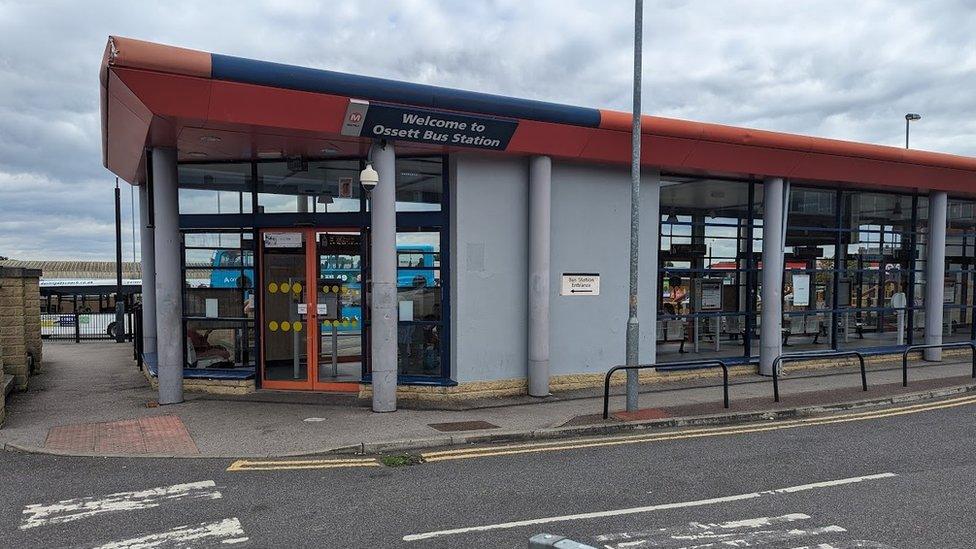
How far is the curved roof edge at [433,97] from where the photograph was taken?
25.1 feet

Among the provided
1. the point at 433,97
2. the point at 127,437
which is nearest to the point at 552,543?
the point at 127,437

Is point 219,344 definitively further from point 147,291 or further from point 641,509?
point 641,509

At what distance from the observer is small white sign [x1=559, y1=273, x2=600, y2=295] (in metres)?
11.3

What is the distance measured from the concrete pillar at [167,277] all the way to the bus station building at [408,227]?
28 millimetres

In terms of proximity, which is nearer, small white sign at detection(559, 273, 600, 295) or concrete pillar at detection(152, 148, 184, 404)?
concrete pillar at detection(152, 148, 184, 404)

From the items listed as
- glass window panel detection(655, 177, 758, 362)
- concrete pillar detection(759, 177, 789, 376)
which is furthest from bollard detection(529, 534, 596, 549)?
glass window panel detection(655, 177, 758, 362)

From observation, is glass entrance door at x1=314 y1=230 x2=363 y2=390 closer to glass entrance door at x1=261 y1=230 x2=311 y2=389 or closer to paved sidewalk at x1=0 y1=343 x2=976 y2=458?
glass entrance door at x1=261 y1=230 x2=311 y2=389

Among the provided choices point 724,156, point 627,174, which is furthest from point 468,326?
point 724,156

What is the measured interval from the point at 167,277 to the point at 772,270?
1142 centimetres

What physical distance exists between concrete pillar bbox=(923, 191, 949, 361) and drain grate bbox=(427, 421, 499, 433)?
1258cm

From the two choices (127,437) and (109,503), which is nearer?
(109,503)

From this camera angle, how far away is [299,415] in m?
9.32

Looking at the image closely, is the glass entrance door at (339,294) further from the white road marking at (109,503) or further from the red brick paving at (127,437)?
the white road marking at (109,503)

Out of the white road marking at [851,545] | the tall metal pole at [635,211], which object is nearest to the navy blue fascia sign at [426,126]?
the tall metal pole at [635,211]
